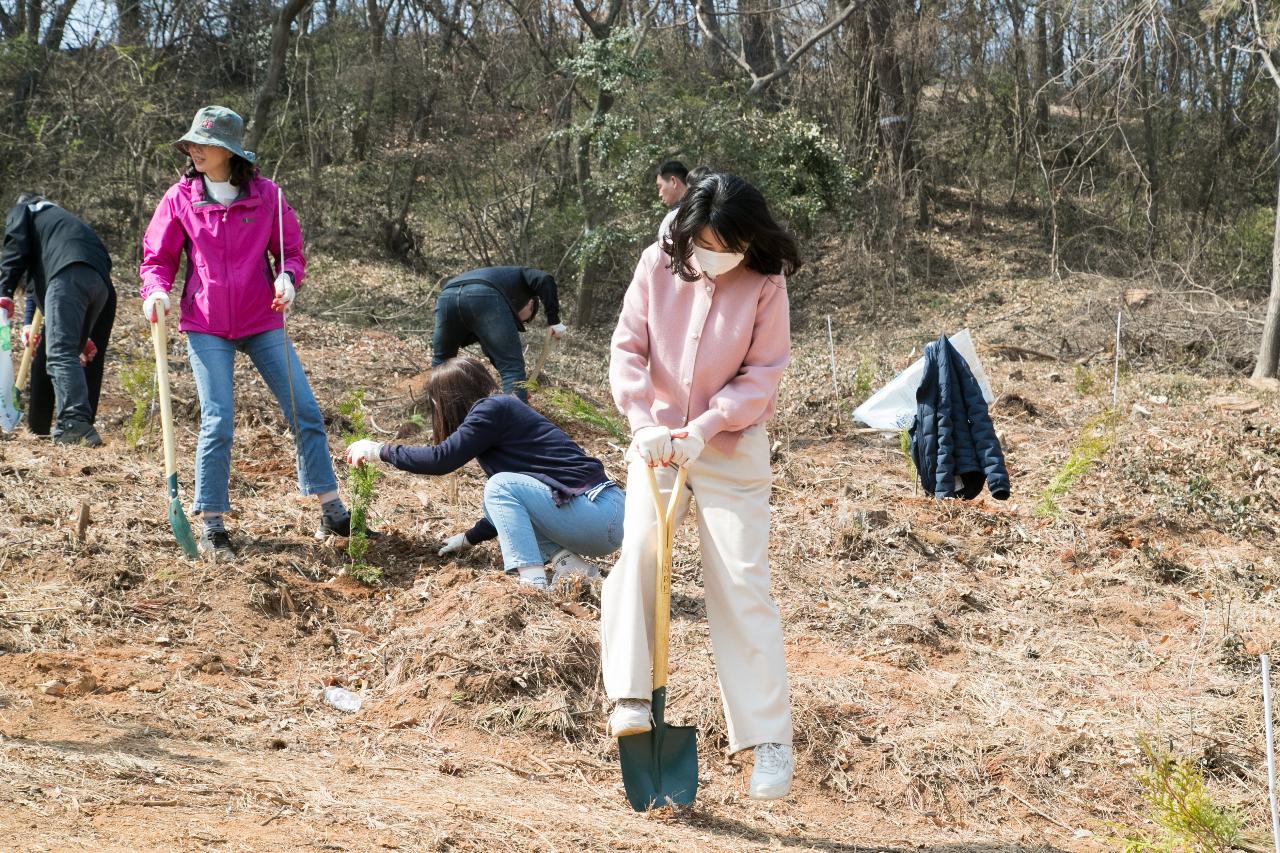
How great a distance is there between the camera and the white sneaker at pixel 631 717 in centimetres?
317

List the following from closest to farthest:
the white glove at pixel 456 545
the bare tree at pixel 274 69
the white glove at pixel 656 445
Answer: the white glove at pixel 656 445 → the white glove at pixel 456 545 → the bare tree at pixel 274 69

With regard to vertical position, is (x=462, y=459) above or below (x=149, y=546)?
above

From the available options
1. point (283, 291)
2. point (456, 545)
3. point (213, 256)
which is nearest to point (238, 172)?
point (213, 256)

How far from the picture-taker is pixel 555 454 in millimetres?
4984

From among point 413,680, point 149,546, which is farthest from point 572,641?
point 149,546

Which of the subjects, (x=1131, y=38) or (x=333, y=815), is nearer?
(x=333, y=815)

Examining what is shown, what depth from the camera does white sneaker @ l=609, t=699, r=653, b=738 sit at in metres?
3.17

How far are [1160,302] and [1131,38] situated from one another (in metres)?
3.82

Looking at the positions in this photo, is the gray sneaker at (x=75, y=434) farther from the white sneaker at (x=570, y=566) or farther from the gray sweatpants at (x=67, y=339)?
the white sneaker at (x=570, y=566)

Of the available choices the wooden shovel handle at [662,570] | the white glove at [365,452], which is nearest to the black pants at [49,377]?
the white glove at [365,452]

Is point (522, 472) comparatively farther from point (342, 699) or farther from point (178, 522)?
point (178, 522)

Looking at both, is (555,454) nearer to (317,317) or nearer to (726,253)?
(726,253)

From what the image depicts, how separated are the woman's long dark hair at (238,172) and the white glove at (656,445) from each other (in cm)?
270

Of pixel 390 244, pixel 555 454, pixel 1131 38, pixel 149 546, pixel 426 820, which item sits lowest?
pixel 426 820
